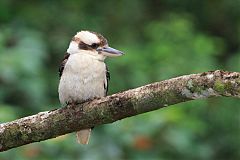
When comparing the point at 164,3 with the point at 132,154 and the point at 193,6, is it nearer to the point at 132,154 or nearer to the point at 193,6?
the point at 193,6

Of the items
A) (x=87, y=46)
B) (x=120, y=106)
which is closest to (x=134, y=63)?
(x=87, y=46)

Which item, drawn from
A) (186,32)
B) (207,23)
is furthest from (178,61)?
(207,23)

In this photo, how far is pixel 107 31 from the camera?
8.11 metres

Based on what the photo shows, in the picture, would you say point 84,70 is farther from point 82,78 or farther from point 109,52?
point 109,52

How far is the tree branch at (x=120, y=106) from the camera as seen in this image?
3.61m

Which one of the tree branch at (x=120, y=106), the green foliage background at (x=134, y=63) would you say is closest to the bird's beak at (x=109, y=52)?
the tree branch at (x=120, y=106)

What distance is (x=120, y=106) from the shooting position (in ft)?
12.8

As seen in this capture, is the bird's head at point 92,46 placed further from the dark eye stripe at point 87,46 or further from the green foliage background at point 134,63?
the green foliage background at point 134,63

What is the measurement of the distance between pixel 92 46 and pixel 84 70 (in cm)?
17

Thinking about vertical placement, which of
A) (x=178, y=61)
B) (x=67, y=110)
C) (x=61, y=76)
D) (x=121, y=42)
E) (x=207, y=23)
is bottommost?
(x=67, y=110)

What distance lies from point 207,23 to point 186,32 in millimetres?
1653

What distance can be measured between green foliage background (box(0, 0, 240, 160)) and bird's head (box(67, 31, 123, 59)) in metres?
1.19

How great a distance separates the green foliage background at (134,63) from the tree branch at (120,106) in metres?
1.42

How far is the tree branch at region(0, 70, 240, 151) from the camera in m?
3.61
